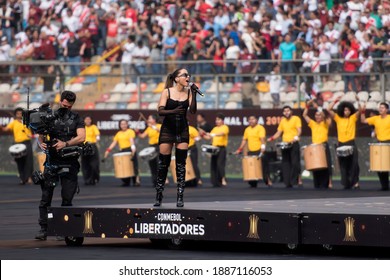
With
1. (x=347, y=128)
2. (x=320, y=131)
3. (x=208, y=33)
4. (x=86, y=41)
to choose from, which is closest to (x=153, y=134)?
(x=320, y=131)

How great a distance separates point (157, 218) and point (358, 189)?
578 inches

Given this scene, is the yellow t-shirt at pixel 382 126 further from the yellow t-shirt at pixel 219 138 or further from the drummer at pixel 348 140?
the yellow t-shirt at pixel 219 138

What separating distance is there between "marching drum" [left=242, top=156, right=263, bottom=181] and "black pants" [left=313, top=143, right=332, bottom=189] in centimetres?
162

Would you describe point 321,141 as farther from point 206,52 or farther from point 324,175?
point 206,52

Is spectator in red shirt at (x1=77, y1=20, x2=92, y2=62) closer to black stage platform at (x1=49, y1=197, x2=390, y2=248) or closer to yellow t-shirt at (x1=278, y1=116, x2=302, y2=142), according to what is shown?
yellow t-shirt at (x1=278, y1=116, x2=302, y2=142)

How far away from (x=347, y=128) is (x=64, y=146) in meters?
14.5

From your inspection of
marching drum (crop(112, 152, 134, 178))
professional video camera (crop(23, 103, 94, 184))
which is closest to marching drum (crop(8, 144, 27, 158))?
marching drum (crop(112, 152, 134, 178))

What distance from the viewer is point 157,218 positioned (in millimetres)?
17062

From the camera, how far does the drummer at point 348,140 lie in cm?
3148

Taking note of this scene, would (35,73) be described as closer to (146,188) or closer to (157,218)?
(146,188)

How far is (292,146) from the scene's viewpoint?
32781mm

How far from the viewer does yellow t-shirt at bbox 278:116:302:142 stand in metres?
32.8
